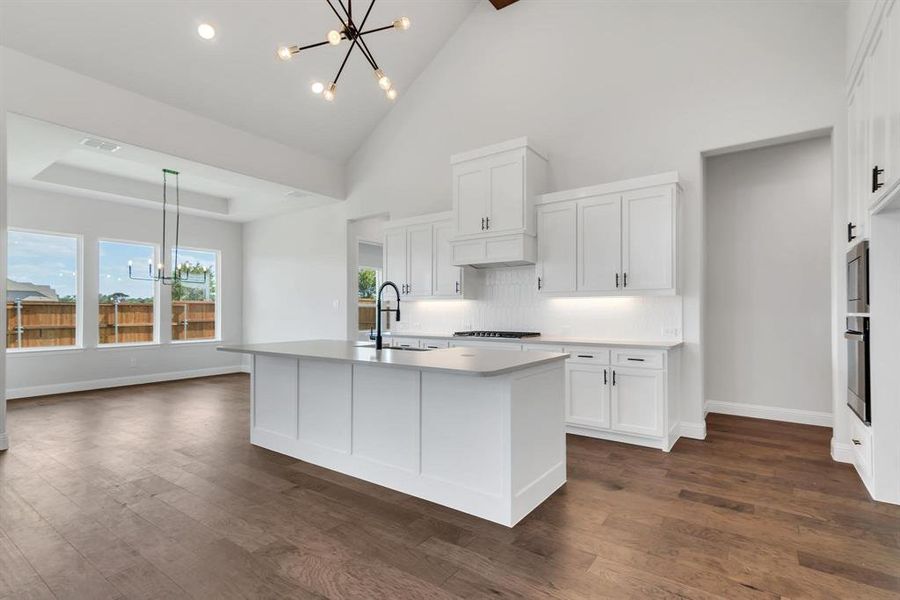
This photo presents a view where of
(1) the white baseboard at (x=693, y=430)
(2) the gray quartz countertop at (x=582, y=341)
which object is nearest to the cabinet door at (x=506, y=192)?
(2) the gray quartz countertop at (x=582, y=341)

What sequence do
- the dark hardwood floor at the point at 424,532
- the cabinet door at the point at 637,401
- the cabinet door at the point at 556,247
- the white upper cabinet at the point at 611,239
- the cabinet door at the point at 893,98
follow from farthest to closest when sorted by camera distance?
the cabinet door at the point at 556,247, the white upper cabinet at the point at 611,239, the cabinet door at the point at 637,401, the cabinet door at the point at 893,98, the dark hardwood floor at the point at 424,532

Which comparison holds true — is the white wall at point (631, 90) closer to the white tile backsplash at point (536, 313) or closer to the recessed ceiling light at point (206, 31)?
the white tile backsplash at point (536, 313)

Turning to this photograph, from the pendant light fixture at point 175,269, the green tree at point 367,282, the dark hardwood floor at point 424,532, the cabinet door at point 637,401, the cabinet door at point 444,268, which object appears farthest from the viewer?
the green tree at point 367,282

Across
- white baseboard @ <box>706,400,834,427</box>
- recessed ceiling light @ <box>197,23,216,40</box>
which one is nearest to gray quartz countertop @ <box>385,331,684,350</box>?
white baseboard @ <box>706,400,834,427</box>

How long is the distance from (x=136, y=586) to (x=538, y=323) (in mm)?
4059

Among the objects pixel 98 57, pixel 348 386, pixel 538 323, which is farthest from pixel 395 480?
pixel 98 57

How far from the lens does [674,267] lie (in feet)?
13.2

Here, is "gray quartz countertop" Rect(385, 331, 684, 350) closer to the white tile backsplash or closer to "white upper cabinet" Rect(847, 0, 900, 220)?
the white tile backsplash

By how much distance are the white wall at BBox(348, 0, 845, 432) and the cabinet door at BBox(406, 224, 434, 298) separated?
0.48 meters

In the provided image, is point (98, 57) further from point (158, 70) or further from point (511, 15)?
point (511, 15)

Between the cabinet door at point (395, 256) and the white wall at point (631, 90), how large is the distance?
462 millimetres

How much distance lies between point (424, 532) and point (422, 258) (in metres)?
3.68

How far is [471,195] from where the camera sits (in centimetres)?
495

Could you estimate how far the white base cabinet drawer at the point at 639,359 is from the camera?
151 inches
